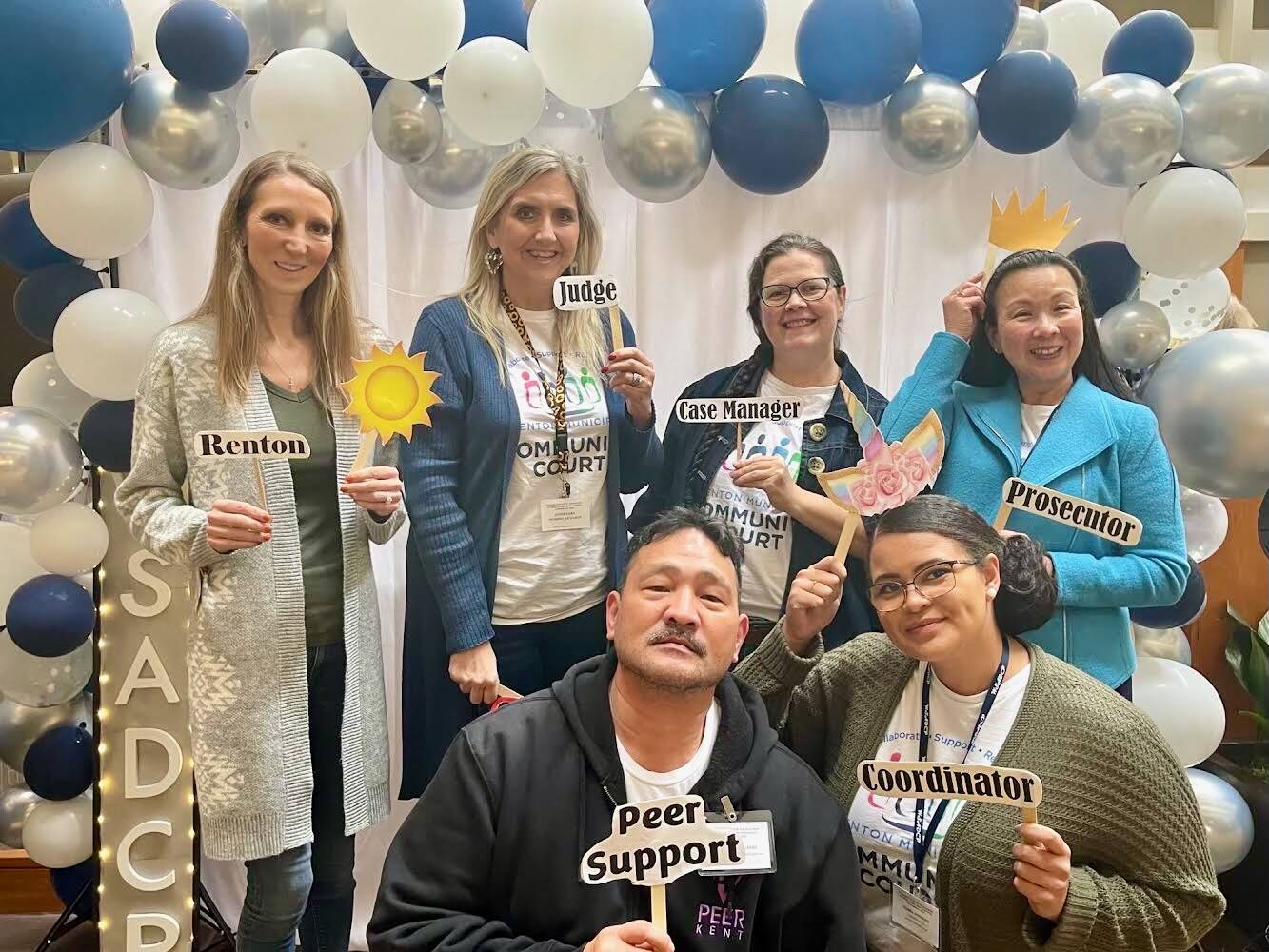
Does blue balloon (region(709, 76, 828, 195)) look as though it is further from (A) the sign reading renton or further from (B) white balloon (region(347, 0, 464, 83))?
(A) the sign reading renton

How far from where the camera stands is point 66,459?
2379 mm

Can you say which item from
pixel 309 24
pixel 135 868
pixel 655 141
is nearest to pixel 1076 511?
pixel 655 141

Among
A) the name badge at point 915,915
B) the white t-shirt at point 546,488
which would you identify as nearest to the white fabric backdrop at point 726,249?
the white t-shirt at point 546,488

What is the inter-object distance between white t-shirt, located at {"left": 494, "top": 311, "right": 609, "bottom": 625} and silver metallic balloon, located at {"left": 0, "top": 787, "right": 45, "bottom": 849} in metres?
1.41

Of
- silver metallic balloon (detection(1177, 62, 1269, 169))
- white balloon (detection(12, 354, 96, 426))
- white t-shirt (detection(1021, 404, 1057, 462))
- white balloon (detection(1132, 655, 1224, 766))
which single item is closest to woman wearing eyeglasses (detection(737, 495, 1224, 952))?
white t-shirt (detection(1021, 404, 1057, 462))

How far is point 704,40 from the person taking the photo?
2477 mm

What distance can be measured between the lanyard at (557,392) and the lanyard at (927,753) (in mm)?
962

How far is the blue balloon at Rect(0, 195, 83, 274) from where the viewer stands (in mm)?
→ 2359

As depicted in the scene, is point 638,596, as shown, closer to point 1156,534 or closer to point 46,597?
point 1156,534

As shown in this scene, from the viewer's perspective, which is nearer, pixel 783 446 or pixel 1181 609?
pixel 783 446

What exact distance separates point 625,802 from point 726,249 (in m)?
1.69

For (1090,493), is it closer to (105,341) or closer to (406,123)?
(406,123)

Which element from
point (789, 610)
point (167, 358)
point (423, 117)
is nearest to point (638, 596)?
point (789, 610)

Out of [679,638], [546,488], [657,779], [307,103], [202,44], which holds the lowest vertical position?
[657,779]
